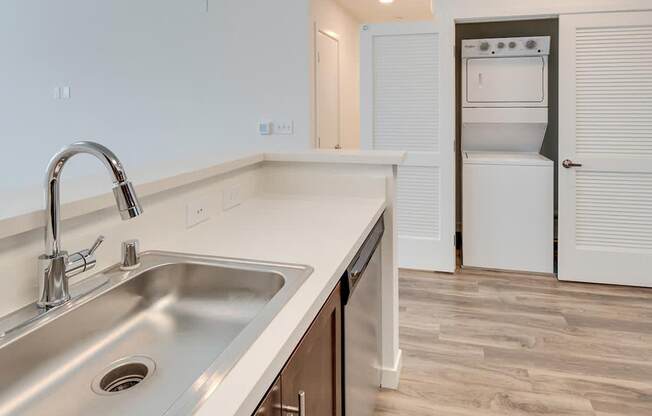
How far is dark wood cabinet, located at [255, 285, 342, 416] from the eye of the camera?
0.91 meters

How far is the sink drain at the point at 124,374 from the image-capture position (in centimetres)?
97

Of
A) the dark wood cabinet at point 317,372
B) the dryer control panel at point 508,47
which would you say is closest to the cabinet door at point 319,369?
the dark wood cabinet at point 317,372

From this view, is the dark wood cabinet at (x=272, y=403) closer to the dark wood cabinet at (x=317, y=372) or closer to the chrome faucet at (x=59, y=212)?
the dark wood cabinet at (x=317, y=372)

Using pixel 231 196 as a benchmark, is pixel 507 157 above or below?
above

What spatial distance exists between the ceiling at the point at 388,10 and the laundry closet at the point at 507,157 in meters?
1.29

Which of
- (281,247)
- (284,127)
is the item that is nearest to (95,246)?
(281,247)

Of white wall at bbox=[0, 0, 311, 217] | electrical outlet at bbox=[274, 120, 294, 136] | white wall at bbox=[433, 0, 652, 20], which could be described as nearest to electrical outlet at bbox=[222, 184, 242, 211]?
white wall at bbox=[0, 0, 311, 217]

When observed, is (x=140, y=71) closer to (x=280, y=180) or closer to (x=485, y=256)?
(x=280, y=180)

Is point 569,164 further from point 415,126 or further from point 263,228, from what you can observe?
point 263,228

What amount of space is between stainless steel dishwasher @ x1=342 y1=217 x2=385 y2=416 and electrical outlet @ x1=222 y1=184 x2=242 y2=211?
0.57 meters

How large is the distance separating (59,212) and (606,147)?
3529 millimetres

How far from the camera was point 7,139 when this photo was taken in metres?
5.29

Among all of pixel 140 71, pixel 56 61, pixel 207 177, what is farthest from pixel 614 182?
pixel 56 61

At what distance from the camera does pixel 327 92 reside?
4.68 meters
